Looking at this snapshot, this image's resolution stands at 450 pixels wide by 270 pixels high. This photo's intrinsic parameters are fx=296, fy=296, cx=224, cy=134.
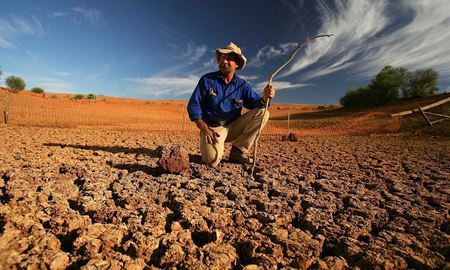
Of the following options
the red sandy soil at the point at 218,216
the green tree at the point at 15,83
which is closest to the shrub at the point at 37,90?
the green tree at the point at 15,83

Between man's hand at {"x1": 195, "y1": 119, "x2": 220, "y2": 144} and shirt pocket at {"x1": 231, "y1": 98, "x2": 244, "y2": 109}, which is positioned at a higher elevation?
shirt pocket at {"x1": 231, "y1": 98, "x2": 244, "y2": 109}

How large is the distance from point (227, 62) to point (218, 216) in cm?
192

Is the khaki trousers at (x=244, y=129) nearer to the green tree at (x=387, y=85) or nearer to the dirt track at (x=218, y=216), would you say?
the dirt track at (x=218, y=216)

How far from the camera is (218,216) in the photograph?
2078 millimetres

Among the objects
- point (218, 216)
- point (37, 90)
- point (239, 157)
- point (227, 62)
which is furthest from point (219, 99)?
point (37, 90)

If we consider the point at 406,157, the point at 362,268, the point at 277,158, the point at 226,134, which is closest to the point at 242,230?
the point at 362,268

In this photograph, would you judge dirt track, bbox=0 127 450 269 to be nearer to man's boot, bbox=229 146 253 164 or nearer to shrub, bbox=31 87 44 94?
man's boot, bbox=229 146 253 164

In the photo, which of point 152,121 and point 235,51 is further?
point 152,121

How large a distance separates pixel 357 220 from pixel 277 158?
2.20 metres

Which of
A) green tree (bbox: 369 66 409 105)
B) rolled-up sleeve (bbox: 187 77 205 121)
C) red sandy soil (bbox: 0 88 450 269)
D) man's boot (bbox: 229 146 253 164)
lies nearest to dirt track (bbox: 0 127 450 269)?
red sandy soil (bbox: 0 88 450 269)

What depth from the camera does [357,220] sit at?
206cm

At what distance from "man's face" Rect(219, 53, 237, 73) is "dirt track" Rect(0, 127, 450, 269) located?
3.79ft

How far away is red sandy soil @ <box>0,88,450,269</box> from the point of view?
1576 mm

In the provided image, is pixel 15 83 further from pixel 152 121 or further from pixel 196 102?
pixel 196 102
